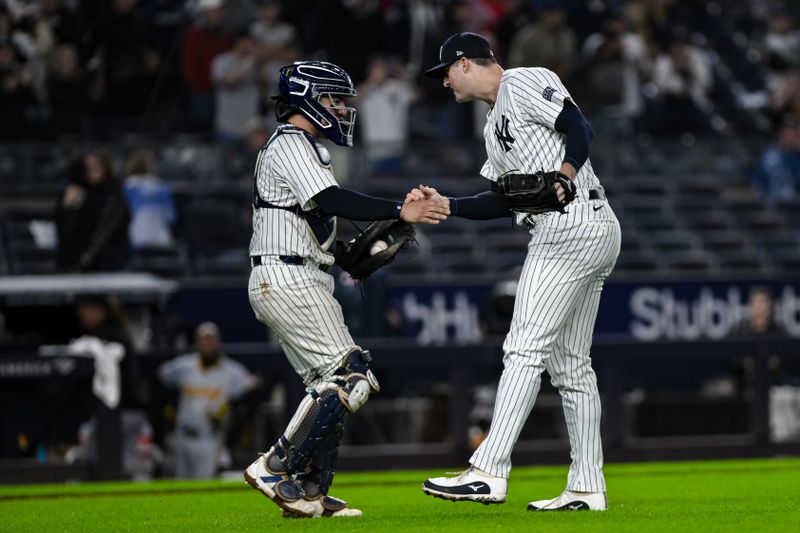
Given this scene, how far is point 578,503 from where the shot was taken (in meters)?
6.95

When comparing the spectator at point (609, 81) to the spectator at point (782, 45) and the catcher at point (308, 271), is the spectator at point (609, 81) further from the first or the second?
the catcher at point (308, 271)

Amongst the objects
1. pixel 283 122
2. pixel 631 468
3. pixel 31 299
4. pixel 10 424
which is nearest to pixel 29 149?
pixel 31 299

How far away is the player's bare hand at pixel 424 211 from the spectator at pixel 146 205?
25.1 feet

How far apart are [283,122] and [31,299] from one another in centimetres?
634

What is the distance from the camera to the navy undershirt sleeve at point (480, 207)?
6.87 m

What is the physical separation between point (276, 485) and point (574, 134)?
1978 millimetres

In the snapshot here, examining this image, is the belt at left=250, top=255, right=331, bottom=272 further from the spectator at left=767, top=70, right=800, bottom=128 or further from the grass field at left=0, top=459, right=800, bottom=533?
the spectator at left=767, top=70, right=800, bottom=128

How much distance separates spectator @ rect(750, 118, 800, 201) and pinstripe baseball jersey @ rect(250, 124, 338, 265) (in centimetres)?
1030

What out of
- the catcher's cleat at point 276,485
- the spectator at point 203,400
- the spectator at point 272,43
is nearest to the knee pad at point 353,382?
the catcher's cleat at point 276,485

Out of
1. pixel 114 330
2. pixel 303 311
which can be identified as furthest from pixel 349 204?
pixel 114 330

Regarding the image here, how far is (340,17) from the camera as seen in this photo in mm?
16250

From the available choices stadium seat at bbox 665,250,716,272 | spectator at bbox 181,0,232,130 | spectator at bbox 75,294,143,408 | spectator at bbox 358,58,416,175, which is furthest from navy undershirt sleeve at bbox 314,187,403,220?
spectator at bbox 181,0,232,130

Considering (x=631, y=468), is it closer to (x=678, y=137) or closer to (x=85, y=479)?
(x=85, y=479)

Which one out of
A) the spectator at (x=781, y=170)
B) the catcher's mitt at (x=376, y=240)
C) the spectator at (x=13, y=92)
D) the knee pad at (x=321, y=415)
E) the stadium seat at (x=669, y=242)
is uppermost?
the spectator at (x=13, y=92)
